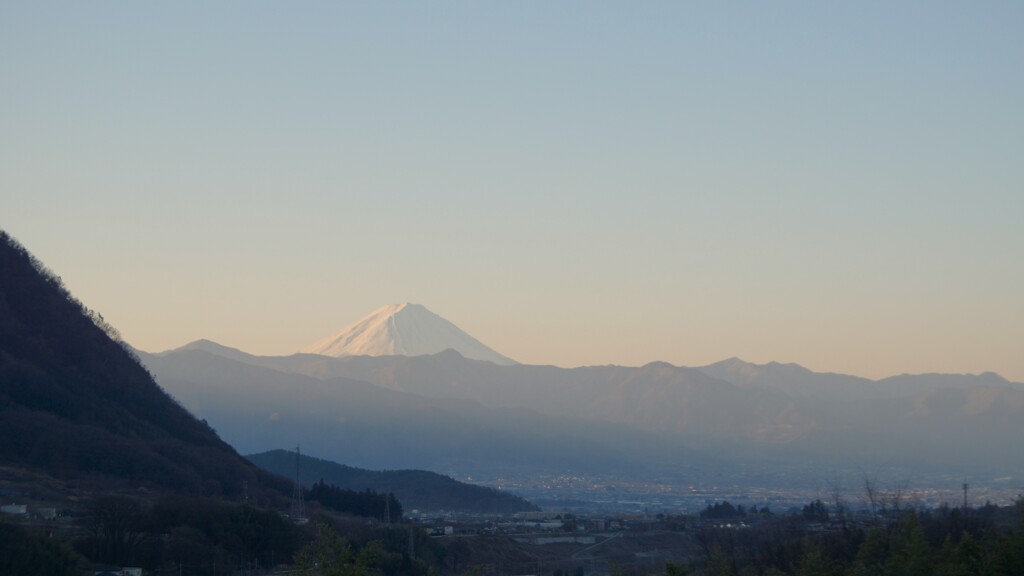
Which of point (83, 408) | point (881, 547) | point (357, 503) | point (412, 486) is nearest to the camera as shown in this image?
point (881, 547)

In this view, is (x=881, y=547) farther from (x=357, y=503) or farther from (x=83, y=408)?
(x=83, y=408)

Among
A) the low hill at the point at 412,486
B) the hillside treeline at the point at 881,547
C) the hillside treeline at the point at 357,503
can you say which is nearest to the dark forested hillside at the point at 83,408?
the hillside treeline at the point at 357,503

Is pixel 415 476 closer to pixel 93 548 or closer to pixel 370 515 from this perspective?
pixel 370 515

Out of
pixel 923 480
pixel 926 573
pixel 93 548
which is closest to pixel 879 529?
pixel 926 573

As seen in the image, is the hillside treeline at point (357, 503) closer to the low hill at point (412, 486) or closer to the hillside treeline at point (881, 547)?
the hillside treeline at point (881, 547)

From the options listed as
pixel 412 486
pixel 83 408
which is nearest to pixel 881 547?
pixel 83 408

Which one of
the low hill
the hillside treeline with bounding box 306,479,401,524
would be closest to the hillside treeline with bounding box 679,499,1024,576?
the hillside treeline with bounding box 306,479,401,524
